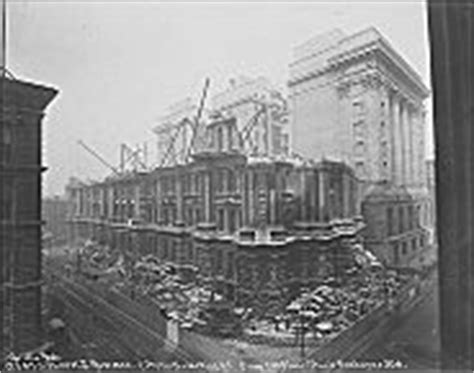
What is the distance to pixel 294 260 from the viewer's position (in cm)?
124

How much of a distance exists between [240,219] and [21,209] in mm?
534

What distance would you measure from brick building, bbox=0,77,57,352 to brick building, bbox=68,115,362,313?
0.11 meters

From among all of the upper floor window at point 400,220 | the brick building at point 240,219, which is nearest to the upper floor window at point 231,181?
the brick building at point 240,219

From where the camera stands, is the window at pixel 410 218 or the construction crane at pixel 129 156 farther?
the construction crane at pixel 129 156

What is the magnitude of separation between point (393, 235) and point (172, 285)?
0.54 meters

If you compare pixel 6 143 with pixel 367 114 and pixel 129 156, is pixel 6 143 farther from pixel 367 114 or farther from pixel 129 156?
pixel 367 114

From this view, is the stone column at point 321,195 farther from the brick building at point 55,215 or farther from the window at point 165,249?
the brick building at point 55,215

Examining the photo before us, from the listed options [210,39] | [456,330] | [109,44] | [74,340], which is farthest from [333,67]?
[74,340]

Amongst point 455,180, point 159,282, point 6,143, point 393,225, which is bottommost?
point 159,282

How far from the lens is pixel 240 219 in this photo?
4.17 feet

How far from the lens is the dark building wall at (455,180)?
117 cm

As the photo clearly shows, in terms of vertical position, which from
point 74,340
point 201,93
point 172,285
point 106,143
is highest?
point 201,93

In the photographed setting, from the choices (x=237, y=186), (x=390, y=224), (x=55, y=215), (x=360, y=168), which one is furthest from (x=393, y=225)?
(x=55, y=215)

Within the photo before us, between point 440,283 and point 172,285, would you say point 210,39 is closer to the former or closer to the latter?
point 172,285
